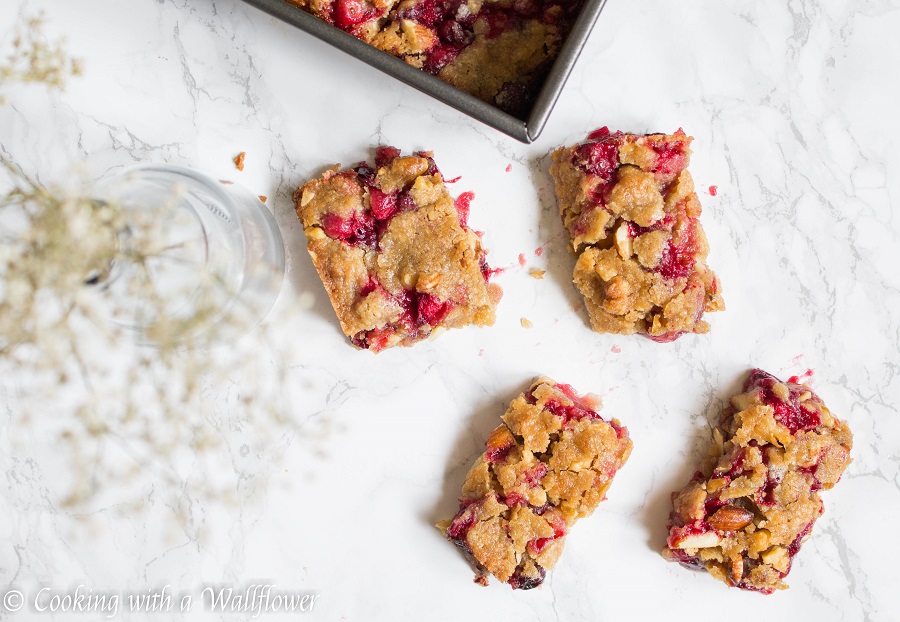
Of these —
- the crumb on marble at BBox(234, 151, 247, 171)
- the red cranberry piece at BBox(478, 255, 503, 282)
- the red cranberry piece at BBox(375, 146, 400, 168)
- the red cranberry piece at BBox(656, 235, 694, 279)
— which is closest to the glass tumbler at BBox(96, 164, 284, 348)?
the crumb on marble at BBox(234, 151, 247, 171)

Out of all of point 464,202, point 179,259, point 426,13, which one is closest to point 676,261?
point 464,202

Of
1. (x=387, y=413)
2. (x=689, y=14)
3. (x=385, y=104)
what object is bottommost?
(x=387, y=413)

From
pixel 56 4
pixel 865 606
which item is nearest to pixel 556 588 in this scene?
pixel 865 606

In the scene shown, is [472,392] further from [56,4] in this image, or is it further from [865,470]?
[56,4]

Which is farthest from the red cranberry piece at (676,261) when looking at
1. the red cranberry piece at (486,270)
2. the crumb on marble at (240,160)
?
the crumb on marble at (240,160)

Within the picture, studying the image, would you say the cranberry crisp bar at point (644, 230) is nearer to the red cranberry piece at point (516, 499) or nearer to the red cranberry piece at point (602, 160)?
the red cranberry piece at point (602, 160)

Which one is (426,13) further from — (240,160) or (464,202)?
(240,160)
